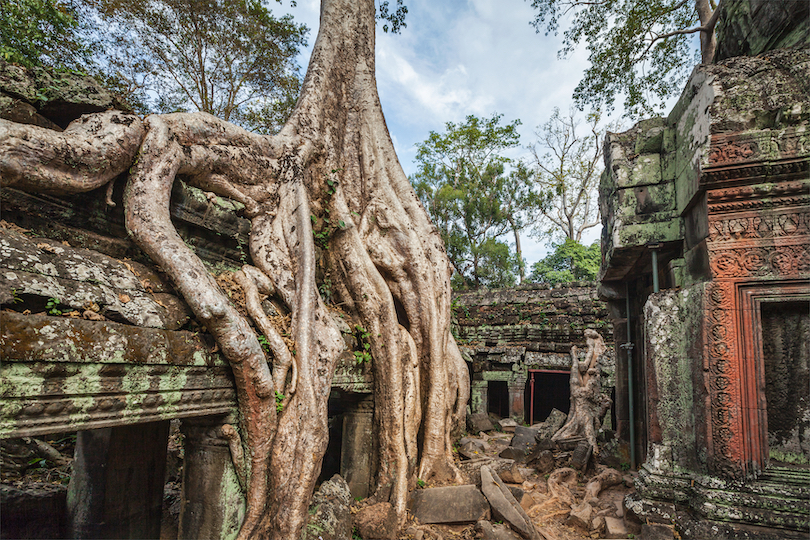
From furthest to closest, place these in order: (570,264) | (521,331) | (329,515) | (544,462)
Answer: (570,264) → (521,331) → (544,462) → (329,515)

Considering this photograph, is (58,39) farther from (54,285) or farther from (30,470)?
(54,285)

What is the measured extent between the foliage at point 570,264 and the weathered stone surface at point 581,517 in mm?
14442

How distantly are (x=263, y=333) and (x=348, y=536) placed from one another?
189cm

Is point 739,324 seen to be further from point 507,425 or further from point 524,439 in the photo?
point 507,425

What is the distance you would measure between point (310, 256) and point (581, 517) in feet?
11.9

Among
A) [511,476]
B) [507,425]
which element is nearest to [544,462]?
[511,476]

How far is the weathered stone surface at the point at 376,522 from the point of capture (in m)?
3.61

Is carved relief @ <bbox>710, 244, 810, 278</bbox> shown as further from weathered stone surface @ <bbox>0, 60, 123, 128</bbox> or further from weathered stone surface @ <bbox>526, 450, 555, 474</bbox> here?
weathered stone surface @ <bbox>0, 60, 123, 128</bbox>

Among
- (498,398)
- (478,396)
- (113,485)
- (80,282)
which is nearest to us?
(80,282)

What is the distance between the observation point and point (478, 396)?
10398 mm

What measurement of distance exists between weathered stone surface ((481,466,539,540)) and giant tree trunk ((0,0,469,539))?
53 centimetres

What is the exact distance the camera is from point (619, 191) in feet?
13.8

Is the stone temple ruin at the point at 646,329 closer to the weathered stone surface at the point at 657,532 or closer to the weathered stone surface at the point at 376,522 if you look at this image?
the weathered stone surface at the point at 657,532

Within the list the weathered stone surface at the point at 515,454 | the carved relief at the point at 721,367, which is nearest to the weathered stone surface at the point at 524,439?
the weathered stone surface at the point at 515,454
